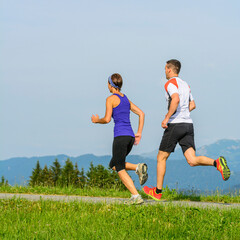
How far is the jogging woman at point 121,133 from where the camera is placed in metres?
7.51

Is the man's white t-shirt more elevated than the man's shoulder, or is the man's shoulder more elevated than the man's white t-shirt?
the man's shoulder

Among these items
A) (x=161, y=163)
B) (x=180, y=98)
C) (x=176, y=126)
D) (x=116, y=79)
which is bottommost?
(x=161, y=163)

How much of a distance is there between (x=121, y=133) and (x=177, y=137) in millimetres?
1217

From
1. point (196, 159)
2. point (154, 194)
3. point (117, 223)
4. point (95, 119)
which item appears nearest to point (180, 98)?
point (196, 159)

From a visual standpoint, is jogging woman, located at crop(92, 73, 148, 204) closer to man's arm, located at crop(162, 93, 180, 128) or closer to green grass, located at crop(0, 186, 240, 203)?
man's arm, located at crop(162, 93, 180, 128)

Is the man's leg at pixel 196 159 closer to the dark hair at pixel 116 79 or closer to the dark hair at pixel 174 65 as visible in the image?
the dark hair at pixel 174 65

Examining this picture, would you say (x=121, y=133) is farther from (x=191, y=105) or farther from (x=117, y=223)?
(x=117, y=223)

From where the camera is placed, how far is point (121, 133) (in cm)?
752

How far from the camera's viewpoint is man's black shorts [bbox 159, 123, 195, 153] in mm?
8008

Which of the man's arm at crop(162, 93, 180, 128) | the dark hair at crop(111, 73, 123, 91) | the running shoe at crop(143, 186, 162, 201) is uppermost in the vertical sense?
the dark hair at crop(111, 73, 123, 91)

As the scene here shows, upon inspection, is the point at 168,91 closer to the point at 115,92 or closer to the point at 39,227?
the point at 115,92

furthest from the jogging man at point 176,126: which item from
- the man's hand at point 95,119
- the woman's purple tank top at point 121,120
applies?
the man's hand at point 95,119

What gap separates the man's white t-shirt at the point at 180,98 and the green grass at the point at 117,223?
1928 millimetres

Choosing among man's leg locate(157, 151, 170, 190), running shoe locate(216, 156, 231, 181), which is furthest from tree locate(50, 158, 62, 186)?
running shoe locate(216, 156, 231, 181)
